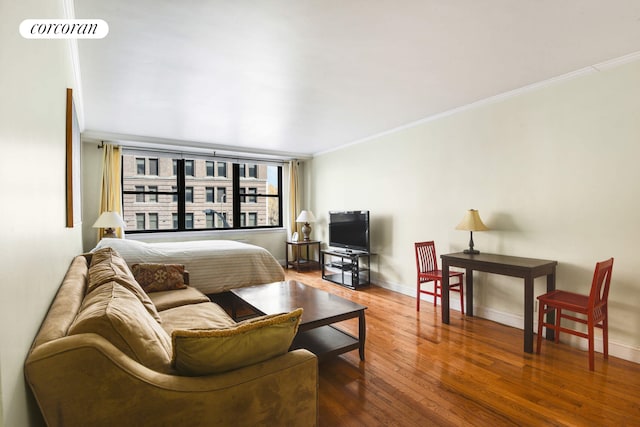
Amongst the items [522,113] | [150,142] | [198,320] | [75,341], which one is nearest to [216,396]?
[75,341]

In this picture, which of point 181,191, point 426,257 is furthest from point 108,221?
point 426,257

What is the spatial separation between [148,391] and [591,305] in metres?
2.92

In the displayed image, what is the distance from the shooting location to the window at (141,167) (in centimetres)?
597

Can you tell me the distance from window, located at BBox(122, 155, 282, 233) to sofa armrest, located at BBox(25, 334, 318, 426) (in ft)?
16.5

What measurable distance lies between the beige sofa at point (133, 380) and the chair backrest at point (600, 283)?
2268mm

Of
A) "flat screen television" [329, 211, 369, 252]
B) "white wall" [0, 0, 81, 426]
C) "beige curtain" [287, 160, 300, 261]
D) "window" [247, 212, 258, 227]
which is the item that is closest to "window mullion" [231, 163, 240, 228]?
"window" [247, 212, 258, 227]

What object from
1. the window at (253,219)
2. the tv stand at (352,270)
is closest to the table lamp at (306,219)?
the window at (253,219)

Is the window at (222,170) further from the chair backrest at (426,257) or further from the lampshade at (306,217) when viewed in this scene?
the chair backrest at (426,257)

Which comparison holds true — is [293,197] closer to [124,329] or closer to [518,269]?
[518,269]

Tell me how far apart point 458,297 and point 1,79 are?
416 centimetres

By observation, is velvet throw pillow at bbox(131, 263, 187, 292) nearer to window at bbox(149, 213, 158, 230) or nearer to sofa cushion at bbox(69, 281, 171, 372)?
sofa cushion at bbox(69, 281, 171, 372)

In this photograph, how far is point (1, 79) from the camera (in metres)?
0.73

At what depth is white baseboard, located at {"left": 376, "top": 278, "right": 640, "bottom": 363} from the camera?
2.59m

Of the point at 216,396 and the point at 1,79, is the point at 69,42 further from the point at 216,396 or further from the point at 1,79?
the point at 216,396
